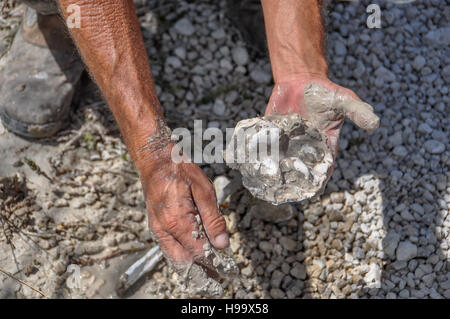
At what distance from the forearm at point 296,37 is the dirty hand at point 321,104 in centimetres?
4

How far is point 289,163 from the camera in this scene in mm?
1554

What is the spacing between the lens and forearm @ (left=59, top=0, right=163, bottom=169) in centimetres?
162

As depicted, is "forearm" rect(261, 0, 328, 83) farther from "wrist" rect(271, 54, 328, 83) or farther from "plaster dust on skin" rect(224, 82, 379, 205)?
"plaster dust on skin" rect(224, 82, 379, 205)

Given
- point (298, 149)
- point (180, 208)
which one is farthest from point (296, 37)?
point (180, 208)

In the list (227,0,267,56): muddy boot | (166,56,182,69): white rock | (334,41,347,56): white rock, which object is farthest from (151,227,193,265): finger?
(334,41,347,56): white rock

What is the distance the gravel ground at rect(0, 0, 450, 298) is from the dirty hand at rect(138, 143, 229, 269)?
0.49 metres

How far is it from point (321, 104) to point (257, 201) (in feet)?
2.09

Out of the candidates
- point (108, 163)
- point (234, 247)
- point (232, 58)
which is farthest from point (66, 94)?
point (234, 247)

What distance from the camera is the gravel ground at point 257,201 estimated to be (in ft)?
6.64

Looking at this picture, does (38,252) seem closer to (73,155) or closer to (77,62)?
(73,155)

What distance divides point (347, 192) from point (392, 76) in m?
0.61

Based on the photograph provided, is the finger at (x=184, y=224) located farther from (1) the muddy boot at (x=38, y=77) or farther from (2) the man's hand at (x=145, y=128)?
(1) the muddy boot at (x=38, y=77)

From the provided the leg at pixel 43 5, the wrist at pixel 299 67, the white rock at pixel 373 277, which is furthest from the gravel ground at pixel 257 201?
the wrist at pixel 299 67

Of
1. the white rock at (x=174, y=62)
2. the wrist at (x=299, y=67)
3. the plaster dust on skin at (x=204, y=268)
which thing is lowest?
the plaster dust on skin at (x=204, y=268)
